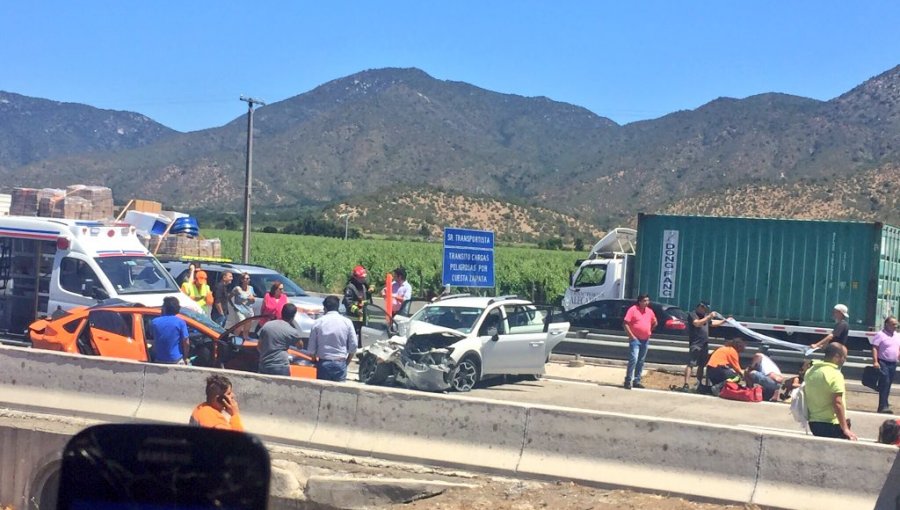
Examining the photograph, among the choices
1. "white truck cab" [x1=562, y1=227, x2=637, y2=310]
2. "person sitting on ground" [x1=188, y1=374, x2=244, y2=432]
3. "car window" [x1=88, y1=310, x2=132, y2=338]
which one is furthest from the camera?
"white truck cab" [x1=562, y1=227, x2=637, y2=310]

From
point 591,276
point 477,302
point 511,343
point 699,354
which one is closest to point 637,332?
point 699,354

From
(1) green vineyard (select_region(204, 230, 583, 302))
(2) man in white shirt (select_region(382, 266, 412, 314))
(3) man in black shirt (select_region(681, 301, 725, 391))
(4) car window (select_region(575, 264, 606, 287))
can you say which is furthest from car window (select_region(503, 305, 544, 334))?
(1) green vineyard (select_region(204, 230, 583, 302))

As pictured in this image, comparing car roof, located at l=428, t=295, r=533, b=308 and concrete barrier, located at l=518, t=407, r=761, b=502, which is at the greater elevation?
car roof, located at l=428, t=295, r=533, b=308

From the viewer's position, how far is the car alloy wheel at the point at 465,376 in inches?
584

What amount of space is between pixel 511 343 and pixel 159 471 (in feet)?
39.8

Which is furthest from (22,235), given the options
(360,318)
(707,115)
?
(707,115)

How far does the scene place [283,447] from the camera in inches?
400

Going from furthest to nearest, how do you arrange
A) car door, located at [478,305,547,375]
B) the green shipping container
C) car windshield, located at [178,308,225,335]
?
the green shipping container → car door, located at [478,305,547,375] → car windshield, located at [178,308,225,335]

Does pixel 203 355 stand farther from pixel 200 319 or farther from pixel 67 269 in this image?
pixel 67 269

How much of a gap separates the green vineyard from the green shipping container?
60.4 ft

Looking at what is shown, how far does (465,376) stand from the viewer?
1499cm

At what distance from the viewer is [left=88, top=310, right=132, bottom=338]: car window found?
13117mm

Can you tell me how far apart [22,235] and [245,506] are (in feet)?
48.2

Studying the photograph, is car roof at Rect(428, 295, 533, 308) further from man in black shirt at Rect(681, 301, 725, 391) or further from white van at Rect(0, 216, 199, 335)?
white van at Rect(0, 216, 199, 335)
